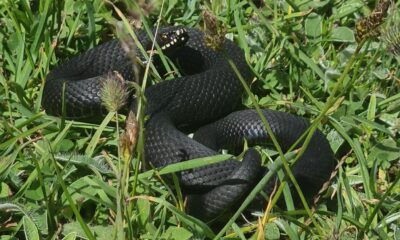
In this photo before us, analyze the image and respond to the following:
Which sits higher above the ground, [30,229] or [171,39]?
[171,39]

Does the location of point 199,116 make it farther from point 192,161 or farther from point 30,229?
point 30,229

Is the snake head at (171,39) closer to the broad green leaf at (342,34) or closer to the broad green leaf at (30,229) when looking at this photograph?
the broad green leaf at (342,34)

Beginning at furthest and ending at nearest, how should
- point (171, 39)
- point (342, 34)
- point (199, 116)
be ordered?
point (342, 34) < point (171, 39) < point (199, 116)

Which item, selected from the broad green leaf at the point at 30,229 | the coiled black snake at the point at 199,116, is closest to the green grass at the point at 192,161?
the broad green leaf at the point at 30,229

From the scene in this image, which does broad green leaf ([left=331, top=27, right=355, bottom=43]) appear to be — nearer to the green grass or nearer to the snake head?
the green grass

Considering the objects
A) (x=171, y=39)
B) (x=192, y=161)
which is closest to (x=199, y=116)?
(x=171, y=39)

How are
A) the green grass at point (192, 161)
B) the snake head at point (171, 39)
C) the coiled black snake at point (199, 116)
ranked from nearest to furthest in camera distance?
the green grass at point (192, 161), the coiled black snake at point (199, 116), the snake head at point (171, 39)
